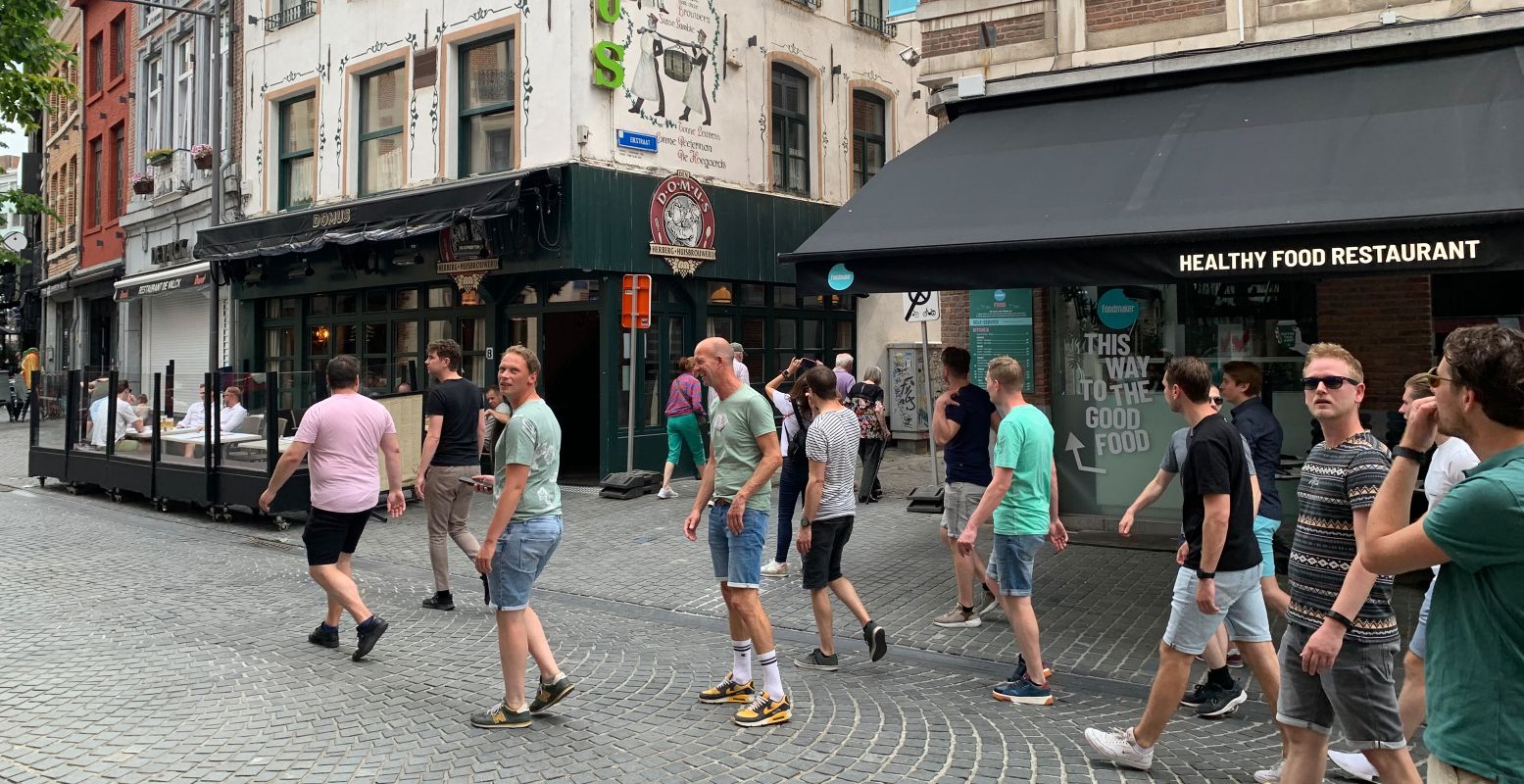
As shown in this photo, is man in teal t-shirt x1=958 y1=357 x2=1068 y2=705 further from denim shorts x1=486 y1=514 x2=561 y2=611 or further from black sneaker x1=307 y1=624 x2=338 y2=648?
black sneaker x1=307 y1=624 x2=338 y2=648

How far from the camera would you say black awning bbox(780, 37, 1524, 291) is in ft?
19.0

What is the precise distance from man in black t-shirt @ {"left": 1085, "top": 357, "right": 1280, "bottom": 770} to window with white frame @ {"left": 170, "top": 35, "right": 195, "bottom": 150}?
21.1m

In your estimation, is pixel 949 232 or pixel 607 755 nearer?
pixel 607 755

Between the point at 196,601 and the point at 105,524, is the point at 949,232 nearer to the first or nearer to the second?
the point at 196,601

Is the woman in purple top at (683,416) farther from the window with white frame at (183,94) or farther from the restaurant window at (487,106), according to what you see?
the window with white frame at (183,94)

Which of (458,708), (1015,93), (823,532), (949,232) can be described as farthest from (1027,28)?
(458,708)

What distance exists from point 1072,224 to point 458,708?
15.2ft

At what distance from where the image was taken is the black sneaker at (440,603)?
7266 millimetres

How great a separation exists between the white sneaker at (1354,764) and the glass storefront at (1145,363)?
5099mm

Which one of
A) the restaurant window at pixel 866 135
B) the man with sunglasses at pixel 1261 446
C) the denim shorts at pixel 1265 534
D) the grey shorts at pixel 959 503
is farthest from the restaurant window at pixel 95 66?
the denim shorts at pixel 1265 534

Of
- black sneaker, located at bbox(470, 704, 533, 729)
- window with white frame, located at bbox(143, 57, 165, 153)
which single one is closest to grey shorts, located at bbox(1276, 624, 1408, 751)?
black sneaker, located at bbox(470, 704, 533, 729)

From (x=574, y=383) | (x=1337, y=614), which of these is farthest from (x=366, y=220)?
(x=1337, y=614)

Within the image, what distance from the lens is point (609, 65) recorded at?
13469 mm

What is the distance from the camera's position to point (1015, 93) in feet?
30.1
